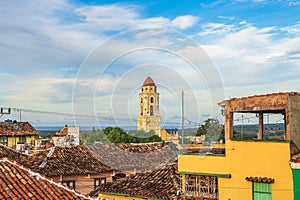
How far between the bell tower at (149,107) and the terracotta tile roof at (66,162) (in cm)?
687

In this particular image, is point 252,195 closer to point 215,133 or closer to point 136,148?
point 215,133

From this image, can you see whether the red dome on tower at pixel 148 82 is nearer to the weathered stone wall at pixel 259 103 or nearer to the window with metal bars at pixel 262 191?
the weathered stone wall at pixel 259 103

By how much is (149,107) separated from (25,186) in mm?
7599

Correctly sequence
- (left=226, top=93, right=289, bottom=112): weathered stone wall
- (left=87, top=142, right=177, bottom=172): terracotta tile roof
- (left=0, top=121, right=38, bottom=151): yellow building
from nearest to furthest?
1. (left=226, top=93, right=289, bottom=112): weathered stone wall
2. (left=87, top=142, right=177, bottom=172): terracotta tile roof
3. (left=0, top=121, right=38, bottom=151): yellow building

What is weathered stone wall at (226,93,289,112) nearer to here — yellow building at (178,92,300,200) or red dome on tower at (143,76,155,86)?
yellow building at (178,92,300,200)

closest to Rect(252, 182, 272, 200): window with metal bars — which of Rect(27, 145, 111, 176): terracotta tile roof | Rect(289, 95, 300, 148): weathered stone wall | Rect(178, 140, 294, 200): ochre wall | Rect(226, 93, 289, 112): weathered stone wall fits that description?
Rect(178, 140, 294, 200): ochre wall

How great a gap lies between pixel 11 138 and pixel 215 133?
24544 mm

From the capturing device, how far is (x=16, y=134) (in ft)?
128

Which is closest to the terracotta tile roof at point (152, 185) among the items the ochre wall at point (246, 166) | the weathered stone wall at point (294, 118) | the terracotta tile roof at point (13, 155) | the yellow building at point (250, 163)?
the yellow building at point (250, 163)

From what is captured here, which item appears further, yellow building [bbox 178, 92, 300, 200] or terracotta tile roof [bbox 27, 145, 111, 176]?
terracotta tile roof [bbox 27, 145, 111, 176]

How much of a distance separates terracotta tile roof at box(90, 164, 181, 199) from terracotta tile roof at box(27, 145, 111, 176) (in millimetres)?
5654

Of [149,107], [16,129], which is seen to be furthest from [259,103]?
[16,129]

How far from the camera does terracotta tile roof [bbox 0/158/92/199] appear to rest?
30.5ft

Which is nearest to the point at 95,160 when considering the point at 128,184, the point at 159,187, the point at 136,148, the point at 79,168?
the point at 79,168
